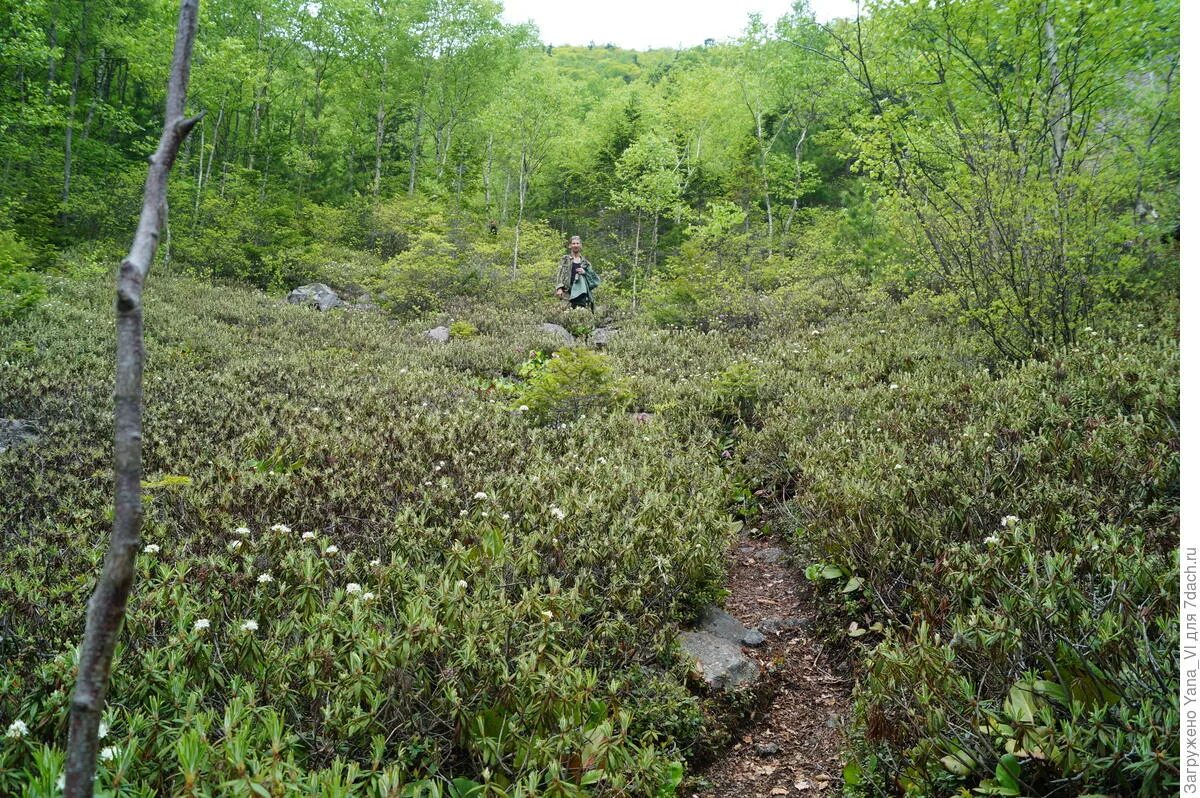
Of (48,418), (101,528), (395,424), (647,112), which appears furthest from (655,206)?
(101,528)

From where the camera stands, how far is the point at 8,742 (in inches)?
87.2

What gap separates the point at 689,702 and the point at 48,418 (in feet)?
23.0

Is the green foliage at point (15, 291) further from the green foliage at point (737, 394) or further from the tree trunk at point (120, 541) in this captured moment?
the tree trunk at point (120, 541)

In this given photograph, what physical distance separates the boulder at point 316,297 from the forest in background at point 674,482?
71.3 inches

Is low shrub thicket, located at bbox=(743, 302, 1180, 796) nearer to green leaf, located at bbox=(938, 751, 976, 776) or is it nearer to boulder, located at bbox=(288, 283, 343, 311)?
green leaf, located at bbox=(938, 751, 976, 776)

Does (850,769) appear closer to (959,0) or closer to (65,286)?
(959,0)

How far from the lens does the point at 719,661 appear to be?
395 cm

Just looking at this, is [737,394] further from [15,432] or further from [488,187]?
[488,187]

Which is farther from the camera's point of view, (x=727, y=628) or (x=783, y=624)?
(x=783, y=624)

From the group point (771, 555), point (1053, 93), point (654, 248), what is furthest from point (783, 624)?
point (654, 248)

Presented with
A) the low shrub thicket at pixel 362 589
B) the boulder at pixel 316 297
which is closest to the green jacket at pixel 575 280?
the boulder at pixel 316 297

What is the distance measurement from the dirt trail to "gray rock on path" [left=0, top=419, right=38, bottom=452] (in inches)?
258

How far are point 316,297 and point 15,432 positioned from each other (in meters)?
12.4

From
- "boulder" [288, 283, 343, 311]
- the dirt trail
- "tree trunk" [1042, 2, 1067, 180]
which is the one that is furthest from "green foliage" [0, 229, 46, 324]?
"tree trunk" [1042, 2, 1067, 180]
